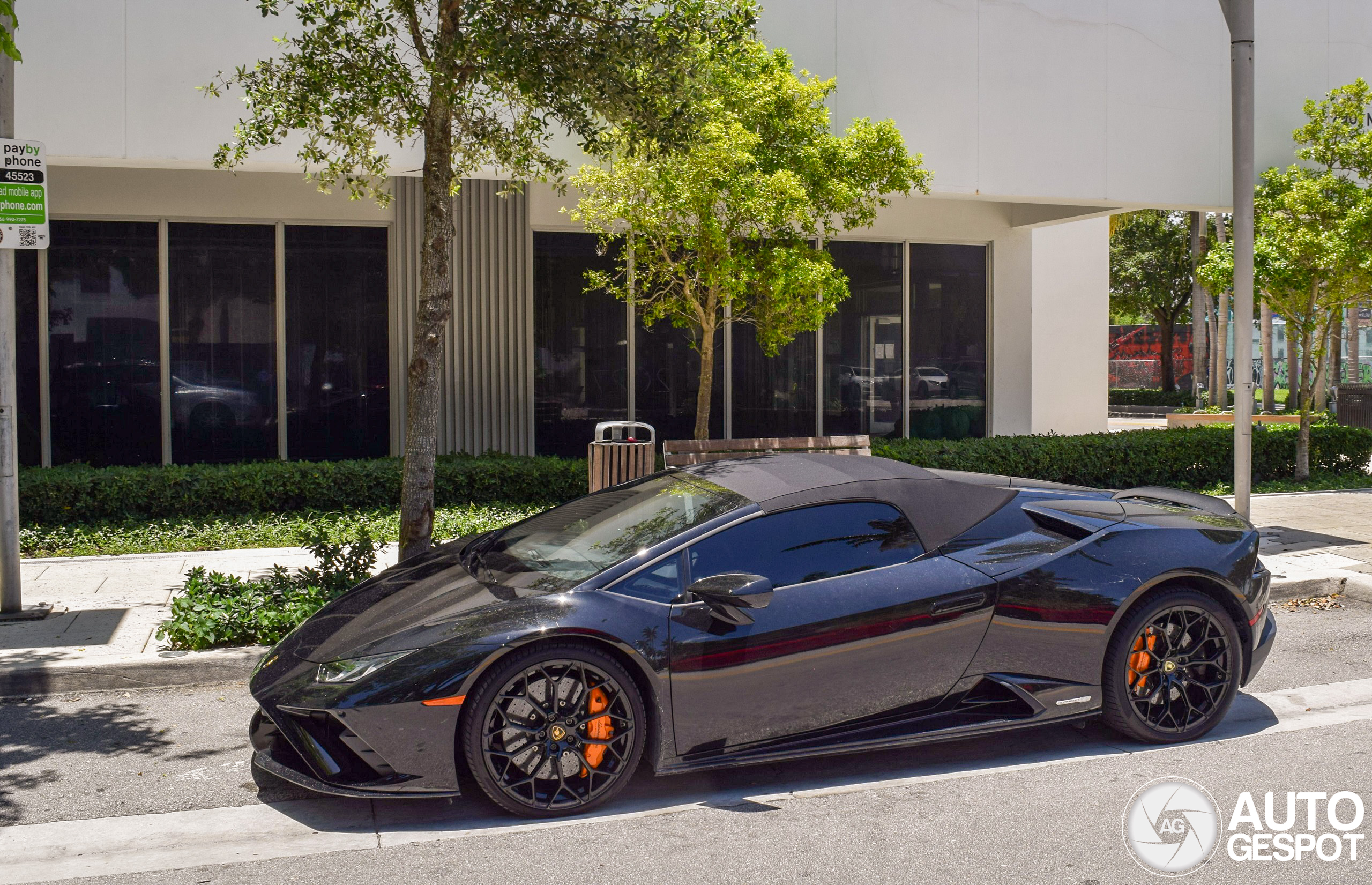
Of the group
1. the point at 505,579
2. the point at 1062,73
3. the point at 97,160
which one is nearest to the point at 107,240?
the point at 97,160

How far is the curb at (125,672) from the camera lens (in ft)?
19.9

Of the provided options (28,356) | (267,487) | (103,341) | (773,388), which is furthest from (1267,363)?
(28,356)

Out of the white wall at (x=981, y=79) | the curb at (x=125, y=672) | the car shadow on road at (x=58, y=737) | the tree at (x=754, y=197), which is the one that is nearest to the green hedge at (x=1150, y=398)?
the white wall at (x=981, y=79)

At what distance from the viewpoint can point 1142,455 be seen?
13.8 meters

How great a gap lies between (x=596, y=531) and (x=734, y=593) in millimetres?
1082

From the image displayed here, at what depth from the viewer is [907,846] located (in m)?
4.11

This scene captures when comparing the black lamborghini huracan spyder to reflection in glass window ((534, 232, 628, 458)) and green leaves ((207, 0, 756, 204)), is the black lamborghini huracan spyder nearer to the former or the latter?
green leaves ((207, 0, 756, 204))

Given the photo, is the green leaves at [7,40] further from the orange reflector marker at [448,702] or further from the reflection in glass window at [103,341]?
the reflection in glass window at [103,341]

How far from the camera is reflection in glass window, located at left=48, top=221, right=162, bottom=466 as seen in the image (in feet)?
40.4

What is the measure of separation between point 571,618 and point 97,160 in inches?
313

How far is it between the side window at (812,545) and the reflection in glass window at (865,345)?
9.72 metres

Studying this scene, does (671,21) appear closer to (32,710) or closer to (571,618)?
(571,618)

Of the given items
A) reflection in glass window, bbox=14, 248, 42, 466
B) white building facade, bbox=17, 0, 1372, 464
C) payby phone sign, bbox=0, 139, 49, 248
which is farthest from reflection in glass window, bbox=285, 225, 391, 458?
payby phone sign, bbox=0, 139, 49, 248

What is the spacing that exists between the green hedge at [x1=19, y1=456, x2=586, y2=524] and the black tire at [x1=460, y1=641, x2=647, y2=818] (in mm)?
7164
